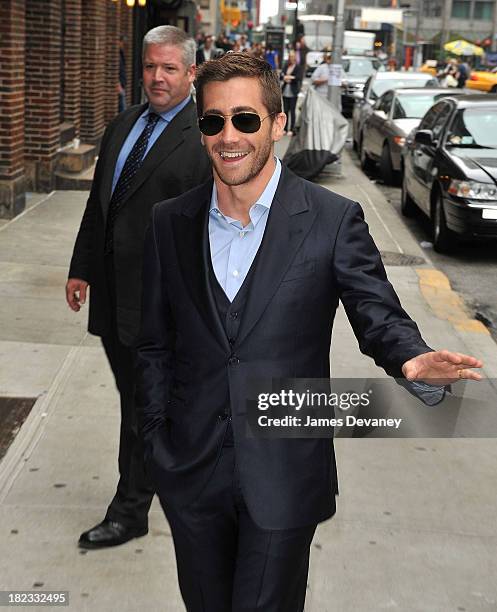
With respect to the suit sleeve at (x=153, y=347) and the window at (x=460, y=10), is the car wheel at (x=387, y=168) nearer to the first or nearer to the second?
the suit sleeve at (x=153, y=347)

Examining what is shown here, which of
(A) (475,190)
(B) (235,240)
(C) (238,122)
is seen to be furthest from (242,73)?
(A) (475,190)

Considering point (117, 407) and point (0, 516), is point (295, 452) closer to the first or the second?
point (0, 516)

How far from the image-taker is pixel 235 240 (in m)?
3.01

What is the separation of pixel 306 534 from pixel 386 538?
192 cm

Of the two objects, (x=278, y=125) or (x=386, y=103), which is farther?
(x=386, y=103)

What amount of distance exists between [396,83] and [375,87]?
2.63 ft

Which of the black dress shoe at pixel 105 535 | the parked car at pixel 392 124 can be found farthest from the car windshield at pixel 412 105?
the black dress shoe at pixel 105 535

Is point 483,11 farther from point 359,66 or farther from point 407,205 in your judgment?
point 407,205

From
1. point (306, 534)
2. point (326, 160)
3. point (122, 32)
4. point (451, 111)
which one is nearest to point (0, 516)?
point (306, 534)

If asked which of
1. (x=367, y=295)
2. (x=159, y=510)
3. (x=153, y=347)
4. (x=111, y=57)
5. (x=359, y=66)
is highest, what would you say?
(x=367, y=295)

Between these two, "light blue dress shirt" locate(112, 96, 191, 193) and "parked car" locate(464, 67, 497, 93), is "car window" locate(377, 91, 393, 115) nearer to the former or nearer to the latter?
"light blue dress shirt" locate(112, 96, 191, 193)

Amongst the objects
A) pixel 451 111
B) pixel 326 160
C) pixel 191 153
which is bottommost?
pixel 326 160

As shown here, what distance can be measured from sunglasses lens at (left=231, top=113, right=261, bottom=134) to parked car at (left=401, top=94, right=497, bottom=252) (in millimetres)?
8809

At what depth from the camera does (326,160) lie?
56.1ft
